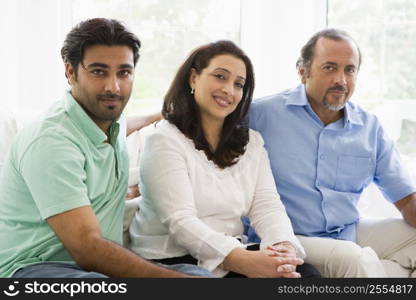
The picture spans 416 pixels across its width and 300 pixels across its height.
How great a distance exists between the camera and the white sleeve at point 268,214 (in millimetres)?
2068

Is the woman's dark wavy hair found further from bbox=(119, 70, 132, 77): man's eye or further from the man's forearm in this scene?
the man's forearm

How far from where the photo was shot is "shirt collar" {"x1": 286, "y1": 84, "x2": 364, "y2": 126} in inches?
95.2

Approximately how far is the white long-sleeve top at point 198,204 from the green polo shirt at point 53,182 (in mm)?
149


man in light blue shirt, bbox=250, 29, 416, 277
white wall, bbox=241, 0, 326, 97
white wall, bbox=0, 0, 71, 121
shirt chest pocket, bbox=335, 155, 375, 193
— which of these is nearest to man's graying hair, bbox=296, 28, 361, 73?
man in light blue shirt, bbox=250, 29, 416, 277

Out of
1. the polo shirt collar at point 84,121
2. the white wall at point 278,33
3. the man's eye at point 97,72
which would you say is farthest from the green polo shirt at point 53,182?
the white wall at point 278,33

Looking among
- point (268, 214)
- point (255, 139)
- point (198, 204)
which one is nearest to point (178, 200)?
point (198, 204)

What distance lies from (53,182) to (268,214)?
2.60 feet

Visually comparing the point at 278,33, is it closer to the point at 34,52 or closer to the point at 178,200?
the point at 34,52

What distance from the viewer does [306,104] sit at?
2.41 meters

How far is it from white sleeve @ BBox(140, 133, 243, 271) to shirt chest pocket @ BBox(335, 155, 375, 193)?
0.64 m

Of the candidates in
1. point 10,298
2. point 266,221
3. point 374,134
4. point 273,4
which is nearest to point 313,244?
point 266,221

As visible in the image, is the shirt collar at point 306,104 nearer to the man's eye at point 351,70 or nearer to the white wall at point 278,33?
the man's eye at point 351,70

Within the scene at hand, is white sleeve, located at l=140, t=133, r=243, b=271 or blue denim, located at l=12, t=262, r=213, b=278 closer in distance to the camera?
blue denim, located at l=12, t=262, r=213, b=278

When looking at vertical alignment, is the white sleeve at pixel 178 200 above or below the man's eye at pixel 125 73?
below
